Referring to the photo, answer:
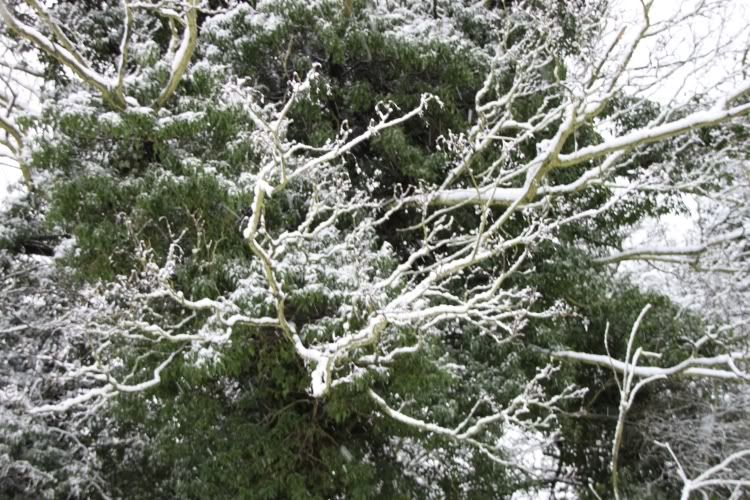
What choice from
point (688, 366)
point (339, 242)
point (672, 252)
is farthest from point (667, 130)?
point (339, 242)

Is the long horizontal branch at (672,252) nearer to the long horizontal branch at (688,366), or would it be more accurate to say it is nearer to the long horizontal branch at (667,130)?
the long horizontal branch at (688,366)

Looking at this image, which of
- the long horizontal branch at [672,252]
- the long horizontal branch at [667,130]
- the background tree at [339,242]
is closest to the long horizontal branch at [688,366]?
the background tree at [339,242]

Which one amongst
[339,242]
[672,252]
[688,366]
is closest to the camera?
[339,242]

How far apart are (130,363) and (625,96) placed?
17.6 feet

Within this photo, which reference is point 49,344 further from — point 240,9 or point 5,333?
point 240,9

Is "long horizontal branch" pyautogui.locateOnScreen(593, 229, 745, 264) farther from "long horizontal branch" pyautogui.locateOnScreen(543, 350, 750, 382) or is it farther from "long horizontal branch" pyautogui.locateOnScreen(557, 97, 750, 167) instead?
"long horizontal branch" pyautogui.locateOnScreen(557, 97, 750, 167)

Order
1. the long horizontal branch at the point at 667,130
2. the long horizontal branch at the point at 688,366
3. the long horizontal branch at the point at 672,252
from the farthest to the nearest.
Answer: the long horizontal branch at the point at 672,252, the long horizontal branch at the point at 688,366, the long horizontal branch at the point at 667,130

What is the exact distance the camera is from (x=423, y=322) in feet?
17.1


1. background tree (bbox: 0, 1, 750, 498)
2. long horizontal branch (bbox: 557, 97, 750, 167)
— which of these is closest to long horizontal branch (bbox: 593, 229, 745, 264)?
background tree (bbox: 0, 1, 750, 498)

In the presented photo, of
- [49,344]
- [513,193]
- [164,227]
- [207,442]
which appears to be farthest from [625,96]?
[49,344]

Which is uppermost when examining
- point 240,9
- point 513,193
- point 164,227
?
point 240,9

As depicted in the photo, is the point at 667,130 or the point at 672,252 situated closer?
the point at 667,130

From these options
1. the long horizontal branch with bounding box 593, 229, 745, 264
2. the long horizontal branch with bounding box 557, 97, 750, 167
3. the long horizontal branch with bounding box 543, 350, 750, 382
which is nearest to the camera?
the long horizontal branch with bounding box 557, 97, 750, 167

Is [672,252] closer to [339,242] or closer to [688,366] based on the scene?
[688,366]
